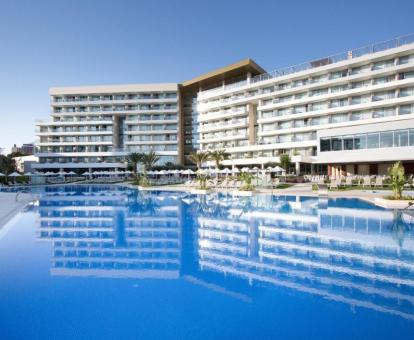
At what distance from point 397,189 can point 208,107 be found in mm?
40675

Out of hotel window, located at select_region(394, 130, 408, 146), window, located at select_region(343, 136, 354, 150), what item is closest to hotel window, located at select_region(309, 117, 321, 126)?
window, located at select_region(343, 136, 354, 150)

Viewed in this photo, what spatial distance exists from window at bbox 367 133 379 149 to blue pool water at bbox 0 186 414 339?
67.8 feet

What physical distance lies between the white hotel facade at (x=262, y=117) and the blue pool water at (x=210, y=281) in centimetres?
2318

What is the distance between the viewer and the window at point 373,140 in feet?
103

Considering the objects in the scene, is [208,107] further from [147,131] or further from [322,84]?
[322,84]

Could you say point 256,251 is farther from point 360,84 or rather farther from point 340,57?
point 340,57

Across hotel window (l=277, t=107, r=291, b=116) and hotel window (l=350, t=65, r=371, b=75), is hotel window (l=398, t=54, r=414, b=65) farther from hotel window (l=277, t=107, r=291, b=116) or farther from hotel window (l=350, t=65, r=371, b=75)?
hotel window (l=277, t=107, r=291, b=116)

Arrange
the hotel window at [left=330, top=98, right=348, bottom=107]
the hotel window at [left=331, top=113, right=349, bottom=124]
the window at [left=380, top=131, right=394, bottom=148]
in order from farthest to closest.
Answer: the hotel window at [left=330, top=98, right=348, bottom=107] < the hotel window at [left=331, top=113, right=349, bottom=124] < the window at [left=380, top=131, right=394, bottom=148]

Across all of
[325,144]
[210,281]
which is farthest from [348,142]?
[210,281]

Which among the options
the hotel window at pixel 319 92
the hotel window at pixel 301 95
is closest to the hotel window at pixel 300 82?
the hotel window at pixel 301 95

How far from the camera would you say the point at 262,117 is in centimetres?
4822

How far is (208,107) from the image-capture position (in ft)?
182

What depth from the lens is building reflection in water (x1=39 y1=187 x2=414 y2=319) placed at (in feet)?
22.4

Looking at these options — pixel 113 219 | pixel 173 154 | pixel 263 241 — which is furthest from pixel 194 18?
pixel 173 154
